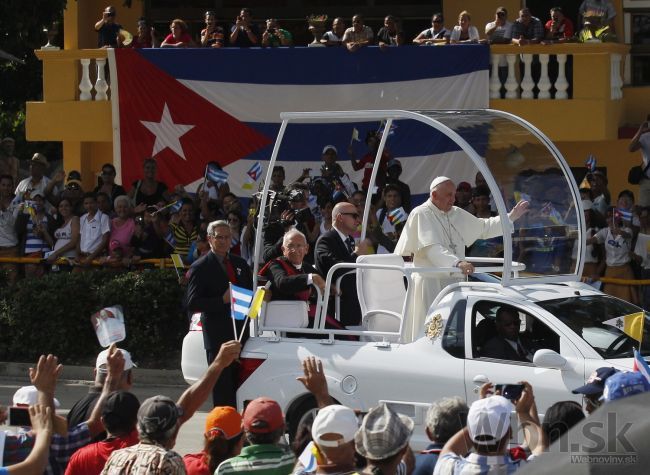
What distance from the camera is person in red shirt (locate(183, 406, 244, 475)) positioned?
629cm

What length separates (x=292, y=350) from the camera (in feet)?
34.4

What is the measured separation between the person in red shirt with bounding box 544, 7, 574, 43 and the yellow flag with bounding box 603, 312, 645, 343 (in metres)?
8.58

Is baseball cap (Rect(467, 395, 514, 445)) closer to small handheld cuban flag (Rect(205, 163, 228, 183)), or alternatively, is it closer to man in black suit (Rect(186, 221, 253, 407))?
man in black suit (Rect(186, 221, 253, 407))

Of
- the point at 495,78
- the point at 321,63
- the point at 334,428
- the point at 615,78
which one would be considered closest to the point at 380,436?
the point at 334,428

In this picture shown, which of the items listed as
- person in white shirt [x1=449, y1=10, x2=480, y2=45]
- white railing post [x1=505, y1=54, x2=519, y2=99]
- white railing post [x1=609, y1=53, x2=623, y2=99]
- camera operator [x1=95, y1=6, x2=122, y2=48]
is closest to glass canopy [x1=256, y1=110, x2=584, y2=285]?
A: person in white shirt [x1=449, y1=10, x2=480, y2=45]

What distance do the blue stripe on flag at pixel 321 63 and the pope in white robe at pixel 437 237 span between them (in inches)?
266

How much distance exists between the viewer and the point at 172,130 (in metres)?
19.3

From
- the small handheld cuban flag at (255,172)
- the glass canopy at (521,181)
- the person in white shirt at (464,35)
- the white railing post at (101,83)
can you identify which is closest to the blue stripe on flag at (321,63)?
the person in white shirt at (464,35)

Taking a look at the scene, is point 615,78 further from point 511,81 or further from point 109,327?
point 109,327

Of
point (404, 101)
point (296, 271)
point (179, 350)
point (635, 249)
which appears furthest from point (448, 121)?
point (404, 101)

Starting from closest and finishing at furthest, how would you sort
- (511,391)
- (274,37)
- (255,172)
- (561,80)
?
1. (511,391)
2. (561,80)
3. (255,172)
4. (274,37)

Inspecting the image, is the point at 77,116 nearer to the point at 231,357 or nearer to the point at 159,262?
the point at 159,262

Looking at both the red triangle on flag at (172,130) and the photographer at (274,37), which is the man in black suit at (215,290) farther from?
the red triangle on flag at (172,130)

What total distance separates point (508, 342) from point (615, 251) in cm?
475
